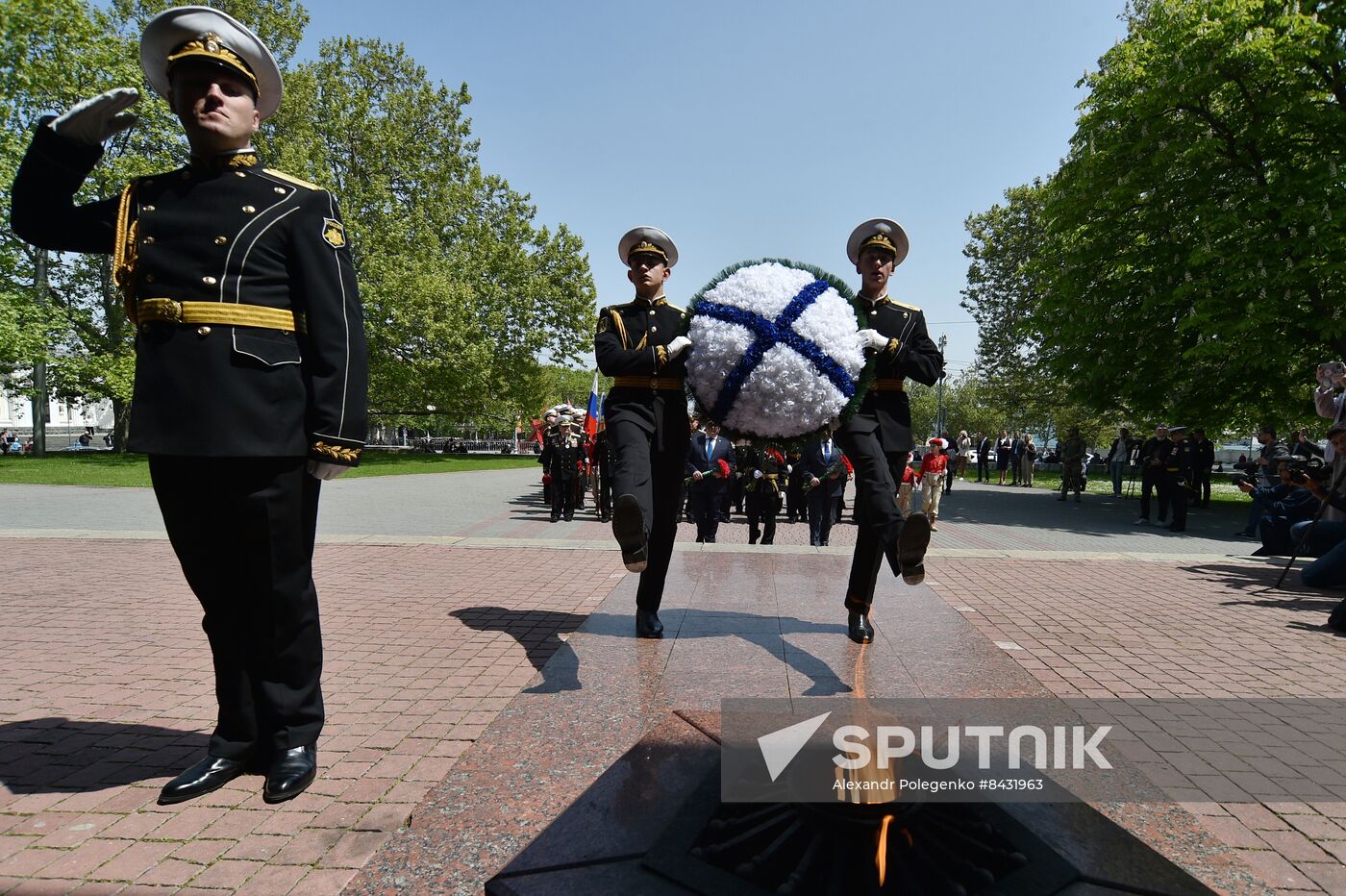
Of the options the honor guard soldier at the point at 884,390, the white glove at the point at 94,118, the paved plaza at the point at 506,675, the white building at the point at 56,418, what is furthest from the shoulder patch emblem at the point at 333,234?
the white building at the point at 56,418

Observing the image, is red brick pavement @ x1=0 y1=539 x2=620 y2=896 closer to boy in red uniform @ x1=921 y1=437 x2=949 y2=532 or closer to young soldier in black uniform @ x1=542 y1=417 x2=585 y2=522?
young soldier in black uniform @ x1=542 y1=417 x2=585 y2=522

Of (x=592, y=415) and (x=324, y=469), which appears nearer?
(x=324, y=469)

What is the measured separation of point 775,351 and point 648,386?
98cm

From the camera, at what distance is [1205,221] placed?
50.7 feet

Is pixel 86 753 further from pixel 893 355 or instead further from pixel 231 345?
pixel 893 355

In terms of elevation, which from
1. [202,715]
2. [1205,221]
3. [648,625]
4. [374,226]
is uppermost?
[374,226]

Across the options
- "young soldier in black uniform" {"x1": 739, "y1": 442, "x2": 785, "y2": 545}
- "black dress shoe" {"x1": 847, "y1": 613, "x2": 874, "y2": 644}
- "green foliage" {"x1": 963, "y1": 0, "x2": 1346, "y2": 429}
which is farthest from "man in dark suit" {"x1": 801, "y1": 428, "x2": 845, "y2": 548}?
"green foliage" {"x1": 963, "y1": 0, "x2": 1346, "y2": 429}

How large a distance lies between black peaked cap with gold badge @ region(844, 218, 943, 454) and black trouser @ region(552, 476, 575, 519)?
33.4ft

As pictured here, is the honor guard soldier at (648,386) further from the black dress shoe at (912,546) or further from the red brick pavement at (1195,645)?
the red brick pavement at (1195,645)

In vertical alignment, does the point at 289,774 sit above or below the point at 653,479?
below

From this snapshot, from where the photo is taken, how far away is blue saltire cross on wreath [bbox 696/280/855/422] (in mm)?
3557

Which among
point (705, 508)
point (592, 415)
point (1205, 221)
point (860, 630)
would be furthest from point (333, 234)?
point (1205, 221)

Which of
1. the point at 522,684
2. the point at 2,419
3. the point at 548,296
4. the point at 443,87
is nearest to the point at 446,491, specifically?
the point at 522,684

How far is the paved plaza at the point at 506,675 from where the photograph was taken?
2.41 m
